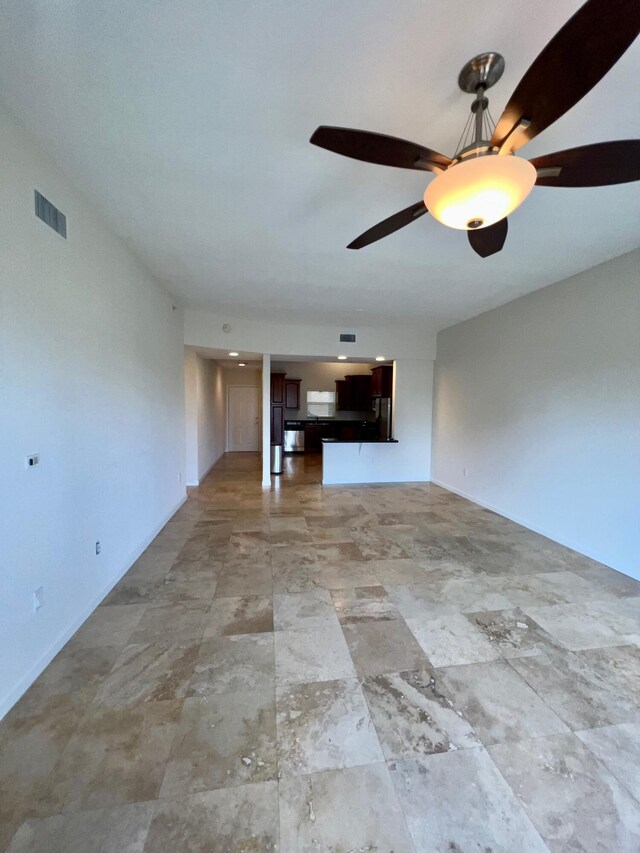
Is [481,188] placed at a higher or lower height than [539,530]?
higher

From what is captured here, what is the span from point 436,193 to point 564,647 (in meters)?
2.55

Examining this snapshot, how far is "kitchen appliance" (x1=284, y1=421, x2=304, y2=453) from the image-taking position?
30.2ft

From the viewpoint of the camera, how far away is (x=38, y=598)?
1.80m

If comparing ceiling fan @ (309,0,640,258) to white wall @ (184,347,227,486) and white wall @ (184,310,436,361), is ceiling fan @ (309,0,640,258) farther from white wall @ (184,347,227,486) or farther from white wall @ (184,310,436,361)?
white wall @ (184,347,227,486)

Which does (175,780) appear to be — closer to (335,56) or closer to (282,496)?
(335,56)

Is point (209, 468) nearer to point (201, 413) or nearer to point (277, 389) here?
point (201, 413)

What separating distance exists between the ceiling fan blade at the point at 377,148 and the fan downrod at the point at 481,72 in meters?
0.30

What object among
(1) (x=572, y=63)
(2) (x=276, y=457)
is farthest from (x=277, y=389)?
(1) (x=572, y=63)

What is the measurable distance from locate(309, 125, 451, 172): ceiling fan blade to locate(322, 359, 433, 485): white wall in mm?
4913

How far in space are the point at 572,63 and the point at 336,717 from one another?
8.31 ft

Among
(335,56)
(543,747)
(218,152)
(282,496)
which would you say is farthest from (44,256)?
(282,496)

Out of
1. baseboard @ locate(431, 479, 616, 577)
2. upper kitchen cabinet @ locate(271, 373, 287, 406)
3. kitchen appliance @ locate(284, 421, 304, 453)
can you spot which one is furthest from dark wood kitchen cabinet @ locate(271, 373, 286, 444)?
baseboard @ locate(431, 479, 616, 577)

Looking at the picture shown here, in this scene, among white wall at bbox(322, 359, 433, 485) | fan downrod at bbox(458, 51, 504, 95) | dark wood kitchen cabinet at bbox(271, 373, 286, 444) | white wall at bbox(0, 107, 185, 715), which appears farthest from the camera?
dark wood kitchen cabinet at bbox(271, 373, 286, 444)

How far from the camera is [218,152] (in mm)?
1770
